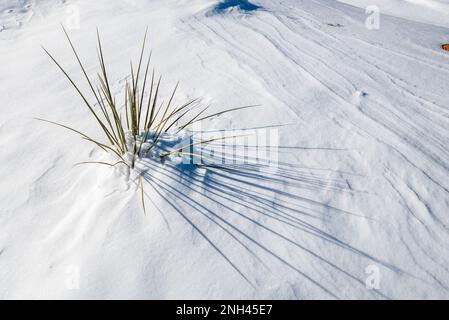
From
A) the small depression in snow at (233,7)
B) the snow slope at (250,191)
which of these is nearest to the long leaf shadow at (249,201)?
the snow slope at (250,191)

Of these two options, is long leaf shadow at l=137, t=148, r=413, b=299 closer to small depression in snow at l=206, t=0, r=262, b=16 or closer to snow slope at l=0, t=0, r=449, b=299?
snow slope at l=0, t=0, r=449, b=299

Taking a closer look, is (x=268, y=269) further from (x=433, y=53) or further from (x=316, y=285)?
(x=433, y=53)

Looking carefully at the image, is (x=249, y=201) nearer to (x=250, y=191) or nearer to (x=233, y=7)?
(x=250, y=191)

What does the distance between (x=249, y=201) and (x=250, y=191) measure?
0.05 meters

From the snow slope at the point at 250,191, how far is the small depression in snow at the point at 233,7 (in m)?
0.64

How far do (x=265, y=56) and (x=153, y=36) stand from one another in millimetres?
888

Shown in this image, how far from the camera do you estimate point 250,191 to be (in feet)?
4.39

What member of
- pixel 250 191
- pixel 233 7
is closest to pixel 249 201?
pixel 250 191

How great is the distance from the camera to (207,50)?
2.36m

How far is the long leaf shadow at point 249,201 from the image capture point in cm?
114

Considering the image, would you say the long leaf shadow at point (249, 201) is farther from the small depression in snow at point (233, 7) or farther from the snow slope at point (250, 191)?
the small depression in snow at point (233, 7)

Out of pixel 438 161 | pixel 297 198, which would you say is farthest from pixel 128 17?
pixel 438 161

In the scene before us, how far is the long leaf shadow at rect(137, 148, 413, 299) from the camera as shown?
1141 millimetres

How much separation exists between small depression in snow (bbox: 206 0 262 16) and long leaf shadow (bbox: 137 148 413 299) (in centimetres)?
198
